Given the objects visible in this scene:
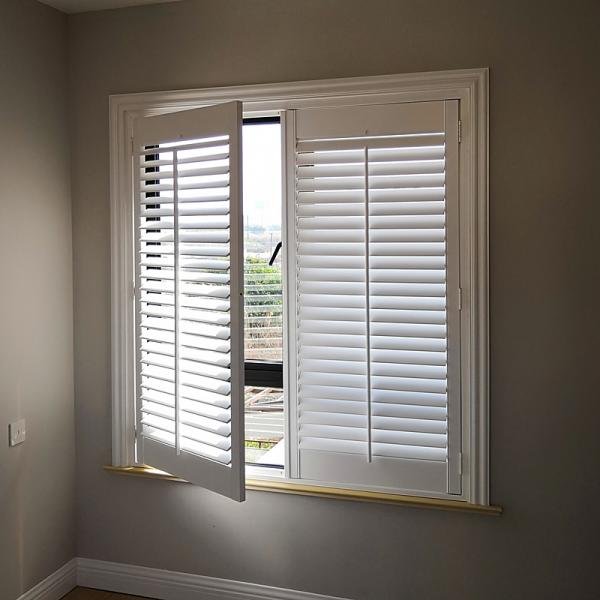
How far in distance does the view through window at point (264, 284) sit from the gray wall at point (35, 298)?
0.85m

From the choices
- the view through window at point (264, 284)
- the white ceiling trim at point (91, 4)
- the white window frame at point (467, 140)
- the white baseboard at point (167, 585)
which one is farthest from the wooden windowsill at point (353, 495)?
the white ceiling trim at point (91, 4)

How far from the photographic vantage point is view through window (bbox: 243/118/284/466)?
2902 millimetres

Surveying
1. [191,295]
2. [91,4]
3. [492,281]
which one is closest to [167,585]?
[191,295]

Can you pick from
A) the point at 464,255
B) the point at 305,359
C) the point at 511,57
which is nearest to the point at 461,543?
the point at 305,359

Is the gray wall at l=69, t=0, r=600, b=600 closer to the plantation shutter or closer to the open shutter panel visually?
the plantation shutter

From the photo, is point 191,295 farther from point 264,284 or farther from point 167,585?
point 167,585

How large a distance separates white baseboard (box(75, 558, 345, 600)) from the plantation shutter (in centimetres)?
55

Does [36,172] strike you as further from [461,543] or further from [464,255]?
[461,543]

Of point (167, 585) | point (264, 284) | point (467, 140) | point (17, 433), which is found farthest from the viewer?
point (167, 585)

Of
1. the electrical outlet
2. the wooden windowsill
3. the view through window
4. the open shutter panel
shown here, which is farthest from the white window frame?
the electrical outlet

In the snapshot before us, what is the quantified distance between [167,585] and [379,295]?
1603 millimetres

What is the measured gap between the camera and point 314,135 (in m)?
2.74

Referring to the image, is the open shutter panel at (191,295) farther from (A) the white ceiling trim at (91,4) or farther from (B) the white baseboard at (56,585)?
(B) the white baseboard at (56,585)

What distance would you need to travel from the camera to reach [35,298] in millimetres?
2934
